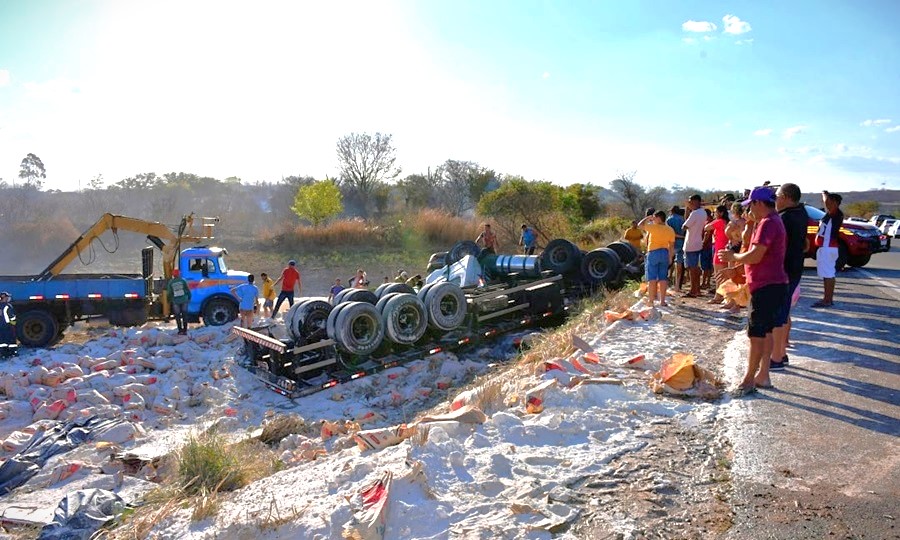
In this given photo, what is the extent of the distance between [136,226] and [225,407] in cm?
924

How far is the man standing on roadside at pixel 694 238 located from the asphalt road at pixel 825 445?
3038 millimetres

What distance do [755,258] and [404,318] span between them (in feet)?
21.7

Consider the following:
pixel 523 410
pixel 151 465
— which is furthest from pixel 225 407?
pixel 523 410

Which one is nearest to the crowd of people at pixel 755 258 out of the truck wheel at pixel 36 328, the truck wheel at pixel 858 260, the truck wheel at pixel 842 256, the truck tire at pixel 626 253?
the truck tire at pixel 626 253

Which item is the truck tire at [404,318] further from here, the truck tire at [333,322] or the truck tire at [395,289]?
the truck tire at [333,322]

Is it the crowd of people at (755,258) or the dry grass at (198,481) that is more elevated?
the crowd of people at (755,258)

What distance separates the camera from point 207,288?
55.0 feet


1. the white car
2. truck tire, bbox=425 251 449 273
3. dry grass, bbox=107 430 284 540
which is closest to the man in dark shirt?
dry grass, bbox=107 430 284 540

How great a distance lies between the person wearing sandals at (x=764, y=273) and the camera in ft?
18.1

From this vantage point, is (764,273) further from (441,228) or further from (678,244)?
(441,228)

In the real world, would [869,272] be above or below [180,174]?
below

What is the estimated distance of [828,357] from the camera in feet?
22.6

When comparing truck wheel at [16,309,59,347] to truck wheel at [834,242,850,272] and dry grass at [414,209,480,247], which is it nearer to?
truck wheel at [834,242,850,272]

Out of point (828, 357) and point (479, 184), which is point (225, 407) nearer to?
point (828, 357)
